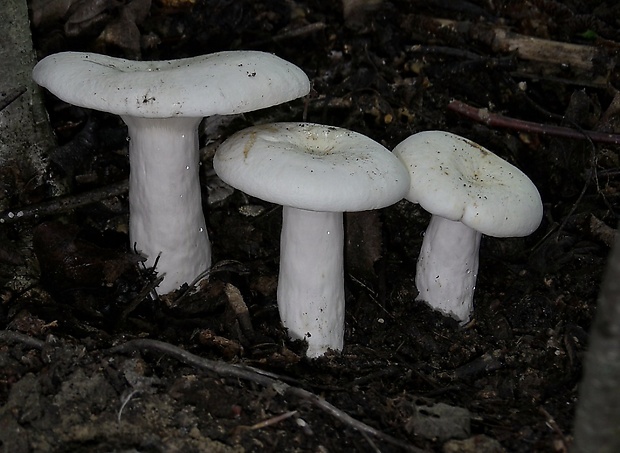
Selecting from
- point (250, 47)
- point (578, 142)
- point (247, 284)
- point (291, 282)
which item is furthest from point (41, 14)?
point (578, 142)

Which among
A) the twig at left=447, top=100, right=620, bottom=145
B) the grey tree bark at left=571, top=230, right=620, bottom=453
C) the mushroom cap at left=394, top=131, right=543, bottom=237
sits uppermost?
the grey tree bark at left=571, top=230, right=620, bottom=453

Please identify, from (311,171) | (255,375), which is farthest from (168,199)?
(255,375)

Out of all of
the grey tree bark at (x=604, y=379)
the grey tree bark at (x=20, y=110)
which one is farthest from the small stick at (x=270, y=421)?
the grey tree bark at (x=20, y=110)

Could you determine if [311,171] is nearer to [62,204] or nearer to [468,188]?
[468,188]

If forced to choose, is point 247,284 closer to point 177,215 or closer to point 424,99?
point 177,215

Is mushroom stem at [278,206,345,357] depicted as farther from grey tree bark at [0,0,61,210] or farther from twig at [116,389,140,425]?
grey tree bark at [0,0,61,210]

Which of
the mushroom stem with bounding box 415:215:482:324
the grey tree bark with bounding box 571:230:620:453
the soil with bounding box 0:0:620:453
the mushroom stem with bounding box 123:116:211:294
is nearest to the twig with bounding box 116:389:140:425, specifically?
the soil with bounding box 0:0:620:453

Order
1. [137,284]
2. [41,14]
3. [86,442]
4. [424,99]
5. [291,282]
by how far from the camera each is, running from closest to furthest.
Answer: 1. [86,442]
2. [291,282]
3. [137,284]
4. [41,14]
5. [424,99]
